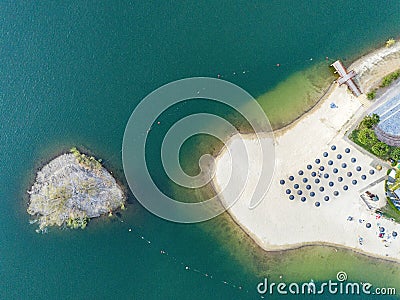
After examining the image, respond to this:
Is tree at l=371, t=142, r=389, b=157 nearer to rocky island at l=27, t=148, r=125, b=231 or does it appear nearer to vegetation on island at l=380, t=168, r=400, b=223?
vegetation on island at l=380, t=168, r=400, b=223

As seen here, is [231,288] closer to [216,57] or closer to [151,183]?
[151,183]

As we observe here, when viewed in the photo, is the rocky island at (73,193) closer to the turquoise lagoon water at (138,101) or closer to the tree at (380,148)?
the turquoise lagoon water at (138,101)

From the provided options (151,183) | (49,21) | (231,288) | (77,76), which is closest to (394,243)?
(231,288)

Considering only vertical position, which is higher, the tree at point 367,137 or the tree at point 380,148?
the tree at point 367,137

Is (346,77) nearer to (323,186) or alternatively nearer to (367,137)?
(367,137)

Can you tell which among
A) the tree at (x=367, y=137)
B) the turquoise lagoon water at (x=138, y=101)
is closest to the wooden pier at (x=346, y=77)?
the turquoise lagoon water at (x=138, y=101)

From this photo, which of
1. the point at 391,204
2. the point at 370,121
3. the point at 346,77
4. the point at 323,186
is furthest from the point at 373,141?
the point at 346,77
